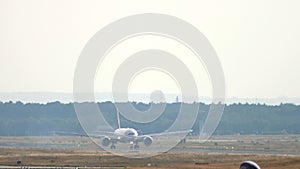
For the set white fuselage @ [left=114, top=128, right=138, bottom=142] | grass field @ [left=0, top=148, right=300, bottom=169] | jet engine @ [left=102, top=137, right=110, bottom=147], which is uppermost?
white fuselage @ [left=114, top=128, right=138, bottom=142]

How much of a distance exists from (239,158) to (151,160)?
10271mm

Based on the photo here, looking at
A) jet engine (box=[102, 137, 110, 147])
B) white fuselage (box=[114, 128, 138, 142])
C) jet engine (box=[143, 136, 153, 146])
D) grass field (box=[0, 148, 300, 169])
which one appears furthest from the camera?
white fuselage (box=[114, 128, 138, 142])

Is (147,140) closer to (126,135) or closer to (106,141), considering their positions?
(126,135)

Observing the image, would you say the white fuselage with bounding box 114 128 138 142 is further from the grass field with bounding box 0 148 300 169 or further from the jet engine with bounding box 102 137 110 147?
the grass field with bounding box 0 148 300 169

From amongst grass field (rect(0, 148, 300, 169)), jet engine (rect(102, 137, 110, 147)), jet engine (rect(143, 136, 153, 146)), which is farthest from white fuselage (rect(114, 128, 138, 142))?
grass field (rect(0, 148, 300, 169))

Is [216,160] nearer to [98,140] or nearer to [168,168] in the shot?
[168,168]

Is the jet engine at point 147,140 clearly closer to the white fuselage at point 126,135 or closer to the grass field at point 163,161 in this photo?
the white fuselage at point 126,135

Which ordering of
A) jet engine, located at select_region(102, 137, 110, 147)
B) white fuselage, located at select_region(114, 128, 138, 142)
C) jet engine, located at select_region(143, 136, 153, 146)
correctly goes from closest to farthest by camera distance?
jet engine, located at select_region(102, 137, 110, 147) < jet engine, located at select_region(143, 136, 153, 146) < white fuselage, located at select_region(114, 128, 138, 142)

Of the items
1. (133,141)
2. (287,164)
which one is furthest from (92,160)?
(133,141)

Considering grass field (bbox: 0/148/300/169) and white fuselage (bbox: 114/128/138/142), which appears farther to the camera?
white fuselage (bbox: 114/128/138/142)

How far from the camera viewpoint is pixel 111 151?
128250 mm

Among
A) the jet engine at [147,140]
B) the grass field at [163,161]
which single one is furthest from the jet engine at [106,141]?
the grass field at [163,161]

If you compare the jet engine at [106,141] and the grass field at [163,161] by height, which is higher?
the jet engine at [106,141]

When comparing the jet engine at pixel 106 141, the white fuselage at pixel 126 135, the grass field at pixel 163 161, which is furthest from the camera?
the white fuselage at pixel 126 135
